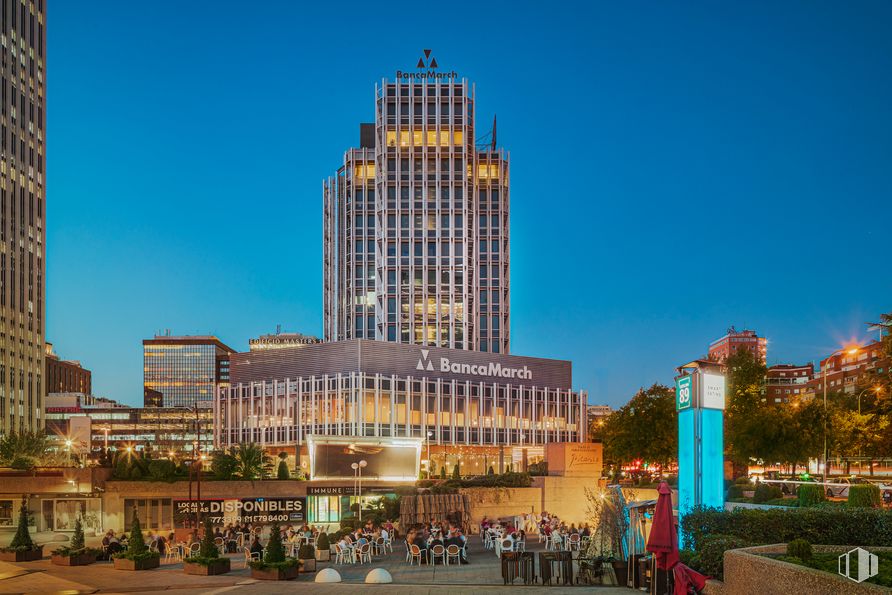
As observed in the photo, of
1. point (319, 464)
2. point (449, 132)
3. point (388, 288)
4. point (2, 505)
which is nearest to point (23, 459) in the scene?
point (2, 505)

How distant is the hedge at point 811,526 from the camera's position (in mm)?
19844

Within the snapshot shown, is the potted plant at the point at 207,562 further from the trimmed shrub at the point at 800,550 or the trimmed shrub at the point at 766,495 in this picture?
the trimmed shrub at the point at 766,495

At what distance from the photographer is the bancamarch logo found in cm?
8200

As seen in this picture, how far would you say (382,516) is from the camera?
4319 cm

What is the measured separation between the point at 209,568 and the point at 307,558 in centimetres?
303

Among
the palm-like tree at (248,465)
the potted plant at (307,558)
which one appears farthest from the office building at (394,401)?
the potted plant at (307,558)

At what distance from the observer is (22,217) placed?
13200cm

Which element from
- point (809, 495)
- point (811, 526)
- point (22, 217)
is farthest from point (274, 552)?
point (22, 217)

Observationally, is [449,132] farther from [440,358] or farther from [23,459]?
[23,459]

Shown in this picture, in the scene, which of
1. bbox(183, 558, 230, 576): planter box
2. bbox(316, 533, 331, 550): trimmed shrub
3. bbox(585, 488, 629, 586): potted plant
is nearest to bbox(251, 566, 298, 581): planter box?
bbox(183, 558, 230, 576): planter box

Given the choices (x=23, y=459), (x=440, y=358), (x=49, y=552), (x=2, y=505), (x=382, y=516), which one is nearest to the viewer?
(x=49, y=552)

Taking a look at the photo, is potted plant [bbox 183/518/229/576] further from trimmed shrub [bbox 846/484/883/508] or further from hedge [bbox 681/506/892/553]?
trimmed shrub [bbox 846/484/883/508]

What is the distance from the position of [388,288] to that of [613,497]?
304 ft

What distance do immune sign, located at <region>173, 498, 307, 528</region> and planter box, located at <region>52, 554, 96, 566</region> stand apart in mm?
11931
